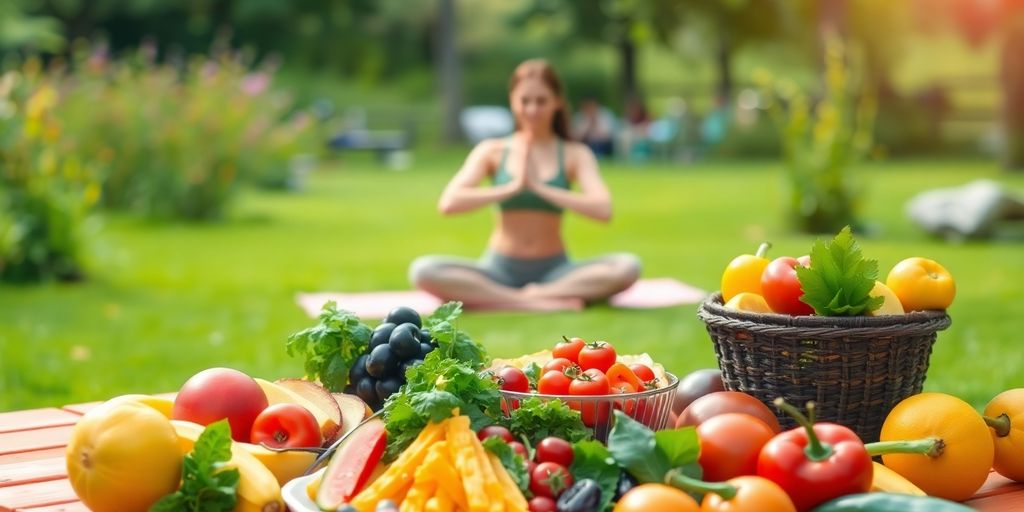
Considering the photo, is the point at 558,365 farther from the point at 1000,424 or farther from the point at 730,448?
the point at 1000,424

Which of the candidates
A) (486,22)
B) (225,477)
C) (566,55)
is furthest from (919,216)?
(486,22)

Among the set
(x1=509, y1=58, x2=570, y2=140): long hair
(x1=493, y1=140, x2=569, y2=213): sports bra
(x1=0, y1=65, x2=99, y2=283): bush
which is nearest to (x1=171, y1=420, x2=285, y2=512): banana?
(x1=509, y1=58, x2=570, y2=140): long hair

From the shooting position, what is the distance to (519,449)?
2.47 m

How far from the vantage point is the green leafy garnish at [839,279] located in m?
2.80

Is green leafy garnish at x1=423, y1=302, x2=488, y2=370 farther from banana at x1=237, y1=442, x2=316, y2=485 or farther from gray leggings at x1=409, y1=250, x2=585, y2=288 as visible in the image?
gray leggings at x1=409, y1=250, x2=585, y2=288

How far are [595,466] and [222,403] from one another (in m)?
0.90

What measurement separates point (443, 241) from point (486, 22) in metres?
34.7

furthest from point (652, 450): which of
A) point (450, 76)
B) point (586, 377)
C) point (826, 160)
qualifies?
point (450, 76)

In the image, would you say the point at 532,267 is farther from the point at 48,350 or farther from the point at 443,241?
the point at 443,241

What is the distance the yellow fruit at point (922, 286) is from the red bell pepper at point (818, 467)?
697 millimetres

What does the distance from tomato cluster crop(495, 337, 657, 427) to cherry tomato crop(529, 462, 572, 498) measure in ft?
0.96

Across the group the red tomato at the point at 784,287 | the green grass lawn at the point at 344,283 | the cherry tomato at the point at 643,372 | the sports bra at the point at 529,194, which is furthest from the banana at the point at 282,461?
the sports bra at the point at 529,194

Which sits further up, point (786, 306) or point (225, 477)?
point (786, 306)

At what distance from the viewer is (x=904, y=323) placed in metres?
2.82
